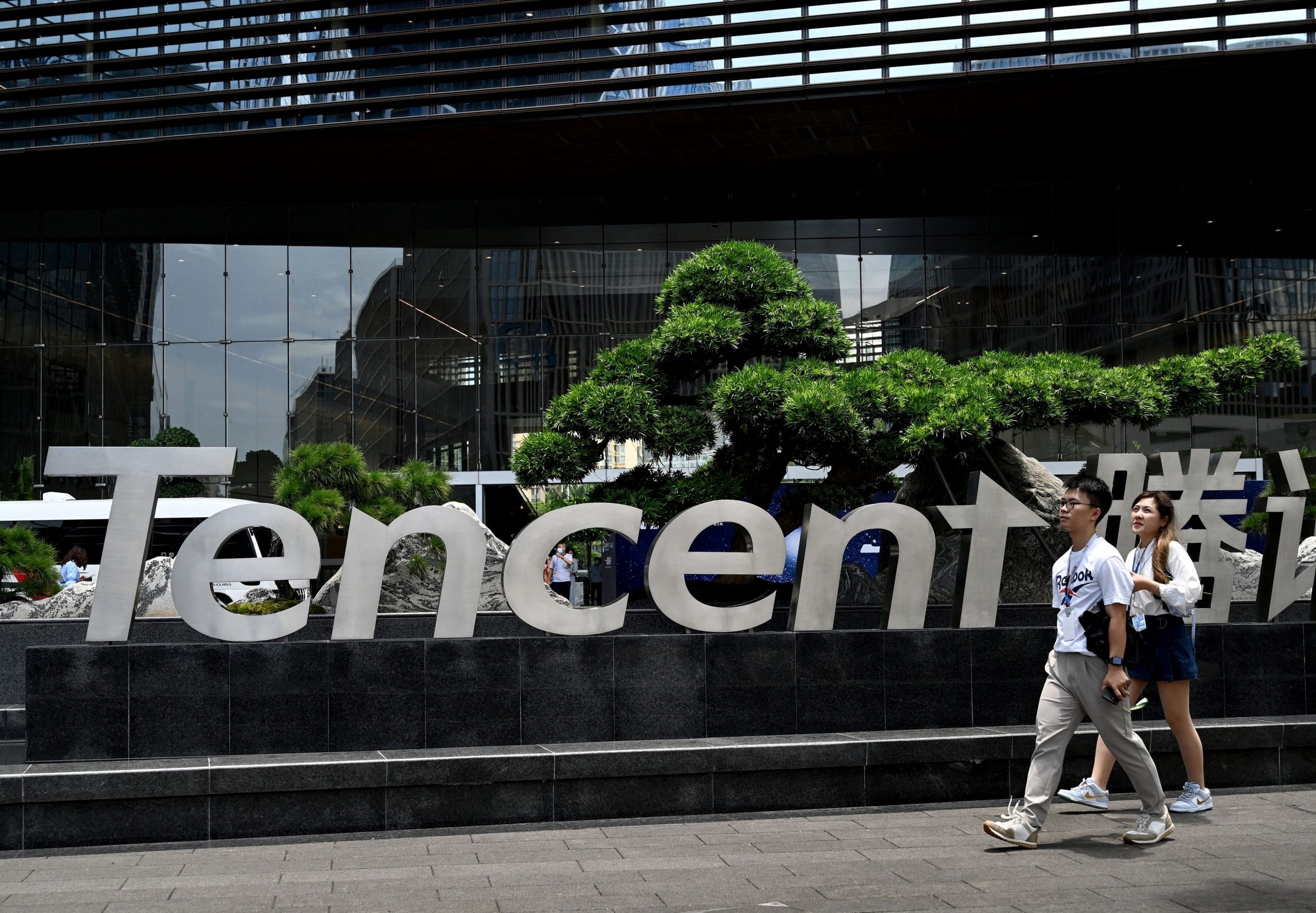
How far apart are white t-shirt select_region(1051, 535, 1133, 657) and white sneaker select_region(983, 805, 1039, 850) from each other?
0.82 m

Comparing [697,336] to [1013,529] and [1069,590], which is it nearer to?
[1013,529]

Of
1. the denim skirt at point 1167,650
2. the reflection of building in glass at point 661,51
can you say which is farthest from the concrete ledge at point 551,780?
the reflection of building in glass at point 661,51

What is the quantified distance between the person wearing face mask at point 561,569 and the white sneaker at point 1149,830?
1373 centimetres

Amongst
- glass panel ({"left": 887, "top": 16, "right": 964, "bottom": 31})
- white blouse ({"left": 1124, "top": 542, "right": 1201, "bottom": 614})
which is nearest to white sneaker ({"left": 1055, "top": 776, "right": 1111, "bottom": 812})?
white blouse ({"left": 1124, "top": 542, "right": 1201, "bottom": 614})

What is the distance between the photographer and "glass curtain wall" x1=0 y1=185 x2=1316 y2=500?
23125 mm

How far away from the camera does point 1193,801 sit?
6.59 metres

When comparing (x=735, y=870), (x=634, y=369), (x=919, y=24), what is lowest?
(x=735, y=870)

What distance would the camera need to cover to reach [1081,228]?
76.3 ft

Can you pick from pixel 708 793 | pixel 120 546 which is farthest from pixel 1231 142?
pixel 120 546

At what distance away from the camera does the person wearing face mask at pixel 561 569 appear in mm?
19344

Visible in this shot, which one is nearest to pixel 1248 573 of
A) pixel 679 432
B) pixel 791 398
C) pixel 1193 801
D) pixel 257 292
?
pixel 791 398

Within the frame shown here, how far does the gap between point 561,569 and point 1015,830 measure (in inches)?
551

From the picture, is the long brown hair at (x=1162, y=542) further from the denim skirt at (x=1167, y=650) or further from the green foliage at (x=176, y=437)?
the green foliage at (x=176, y=437)

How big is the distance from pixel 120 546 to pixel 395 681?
72.6 inches
